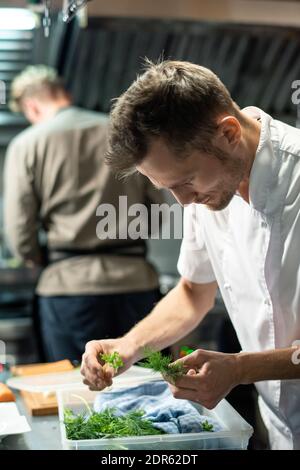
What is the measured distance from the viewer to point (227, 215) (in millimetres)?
1247

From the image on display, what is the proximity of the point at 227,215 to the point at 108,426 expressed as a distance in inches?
15.5

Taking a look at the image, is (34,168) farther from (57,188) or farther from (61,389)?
(61,389)

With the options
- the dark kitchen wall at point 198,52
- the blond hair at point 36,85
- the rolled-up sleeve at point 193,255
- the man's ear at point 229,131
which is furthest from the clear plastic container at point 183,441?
the blond hair at point 36,85

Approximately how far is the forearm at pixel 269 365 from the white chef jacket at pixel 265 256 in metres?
0.07

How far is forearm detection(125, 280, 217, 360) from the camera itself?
1.32m

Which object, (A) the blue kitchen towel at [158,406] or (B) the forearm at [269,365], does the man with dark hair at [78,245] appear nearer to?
(A) the blue kitchen towel at [158,406]

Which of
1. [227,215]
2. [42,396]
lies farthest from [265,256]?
[42,396]

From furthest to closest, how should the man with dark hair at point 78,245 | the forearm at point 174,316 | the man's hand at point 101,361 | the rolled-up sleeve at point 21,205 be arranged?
the rolled-up sleeve at point 21,205 < the man with dark hair at point 78,245 < the forearm at point 174,316 < the man's hand at point 101,361

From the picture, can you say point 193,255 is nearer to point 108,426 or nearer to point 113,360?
point 113,360

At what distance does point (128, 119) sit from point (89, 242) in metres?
0.58

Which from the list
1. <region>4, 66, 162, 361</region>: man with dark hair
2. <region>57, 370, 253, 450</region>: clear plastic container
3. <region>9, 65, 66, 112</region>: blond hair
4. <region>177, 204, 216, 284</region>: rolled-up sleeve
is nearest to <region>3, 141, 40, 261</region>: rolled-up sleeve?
<region>4, 66, 162, 361</region>: man with dark hair

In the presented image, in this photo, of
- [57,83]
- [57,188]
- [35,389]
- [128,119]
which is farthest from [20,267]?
[128,119]

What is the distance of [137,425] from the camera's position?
1166 millimetres

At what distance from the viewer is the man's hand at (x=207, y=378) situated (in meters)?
1.07
